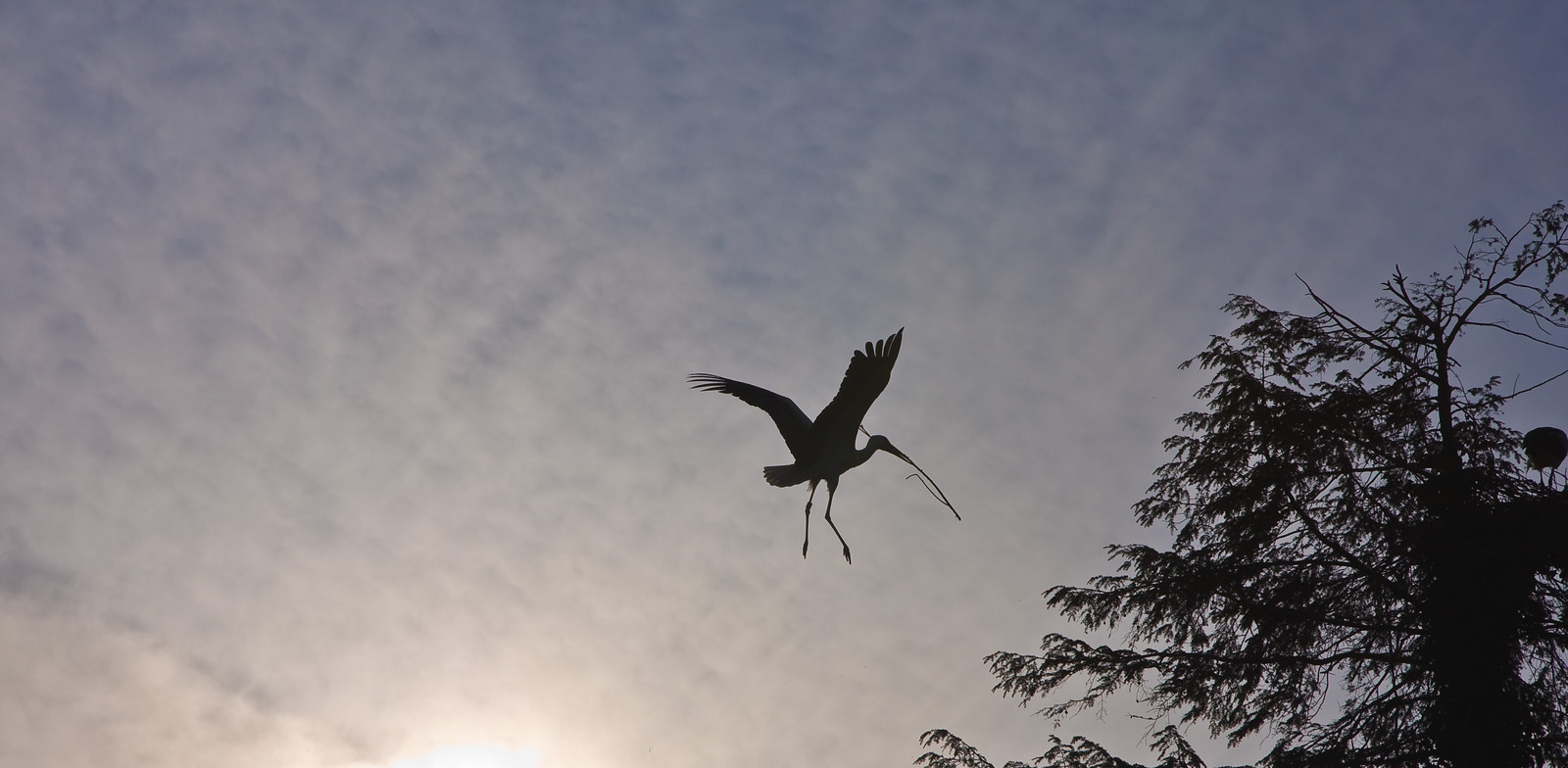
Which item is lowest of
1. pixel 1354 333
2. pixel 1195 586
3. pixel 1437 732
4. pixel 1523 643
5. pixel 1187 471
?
pixel 1437 732

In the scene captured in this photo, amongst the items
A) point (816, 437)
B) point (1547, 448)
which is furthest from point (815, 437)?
point (1547, 448)

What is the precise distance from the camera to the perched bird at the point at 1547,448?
33.6 ft

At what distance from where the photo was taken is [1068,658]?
37.4 feet

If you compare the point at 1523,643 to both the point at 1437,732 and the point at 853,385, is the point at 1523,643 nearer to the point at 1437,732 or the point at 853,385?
the point at 1437,732

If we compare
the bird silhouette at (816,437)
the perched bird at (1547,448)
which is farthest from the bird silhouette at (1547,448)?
the bird silhouette at (816,437)

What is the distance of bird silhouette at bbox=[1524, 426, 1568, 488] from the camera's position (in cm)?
1025

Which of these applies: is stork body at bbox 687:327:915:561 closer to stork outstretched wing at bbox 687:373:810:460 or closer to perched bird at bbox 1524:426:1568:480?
stork outstretched wing at bbox 687:373:810:460

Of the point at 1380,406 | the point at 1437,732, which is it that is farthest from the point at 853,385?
the point at 1437,732

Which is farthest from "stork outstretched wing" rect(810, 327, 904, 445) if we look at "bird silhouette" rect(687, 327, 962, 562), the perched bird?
the perched bird

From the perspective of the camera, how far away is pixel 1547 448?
10.3 meters

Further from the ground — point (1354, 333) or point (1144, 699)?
point (1354, 333)

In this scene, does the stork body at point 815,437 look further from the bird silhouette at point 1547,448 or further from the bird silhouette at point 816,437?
the bird silhouette at point 1547,448

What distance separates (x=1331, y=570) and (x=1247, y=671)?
4.22 ft

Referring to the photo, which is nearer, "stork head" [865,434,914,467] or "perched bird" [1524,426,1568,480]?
"perched bird" [1524,426,1568,480]
